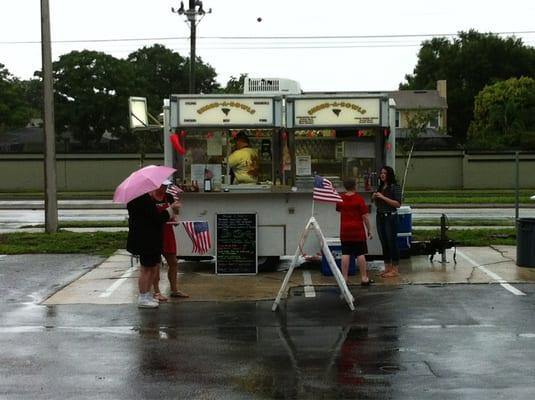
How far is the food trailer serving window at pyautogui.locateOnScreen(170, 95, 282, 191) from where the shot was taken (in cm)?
1289

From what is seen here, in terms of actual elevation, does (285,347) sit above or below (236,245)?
below

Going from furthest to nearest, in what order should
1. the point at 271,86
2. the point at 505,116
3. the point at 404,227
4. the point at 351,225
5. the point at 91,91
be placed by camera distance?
the point at 91,91 < the point at 505,116 < the point at 271,86 < the point at 404,227 < the point at 351,225

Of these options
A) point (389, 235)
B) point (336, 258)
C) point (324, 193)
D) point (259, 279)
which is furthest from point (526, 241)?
point (259, 279)

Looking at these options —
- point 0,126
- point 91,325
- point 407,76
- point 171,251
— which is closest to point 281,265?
point 171,251

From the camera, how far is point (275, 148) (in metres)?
13.4

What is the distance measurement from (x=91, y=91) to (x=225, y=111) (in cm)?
5582

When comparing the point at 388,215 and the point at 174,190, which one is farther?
the point at 174,190

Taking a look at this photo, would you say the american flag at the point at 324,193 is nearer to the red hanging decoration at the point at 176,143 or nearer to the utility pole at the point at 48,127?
the red hanging decoration at the point at 176,143

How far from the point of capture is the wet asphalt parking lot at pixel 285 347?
6324mm

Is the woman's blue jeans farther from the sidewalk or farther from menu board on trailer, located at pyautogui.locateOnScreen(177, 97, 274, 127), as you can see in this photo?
menu board on trailer, located at pyautogui.locateOnScreen(177, 97, 274, 127)

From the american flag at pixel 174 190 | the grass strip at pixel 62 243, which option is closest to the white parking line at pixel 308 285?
the american flag at pixel 174 190

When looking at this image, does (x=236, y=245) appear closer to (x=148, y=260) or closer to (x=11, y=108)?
(x=148, y=260)

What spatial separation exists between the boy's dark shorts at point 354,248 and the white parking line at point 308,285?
0.71 meters

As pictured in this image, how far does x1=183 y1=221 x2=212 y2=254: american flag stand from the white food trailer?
0.67m
